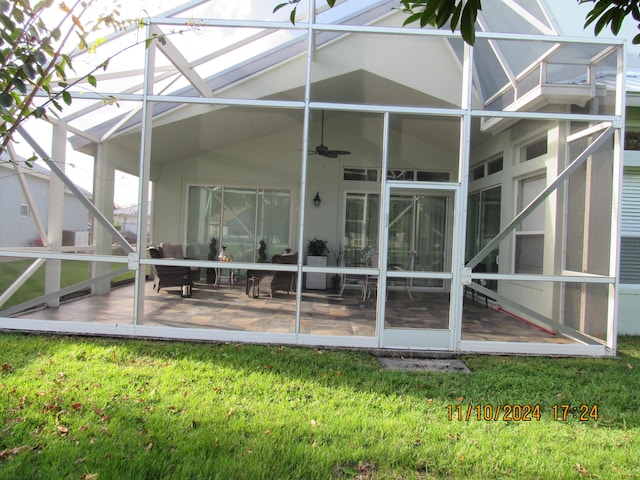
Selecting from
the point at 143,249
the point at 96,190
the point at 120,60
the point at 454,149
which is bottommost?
the point at 143,249

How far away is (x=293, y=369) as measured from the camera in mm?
4371

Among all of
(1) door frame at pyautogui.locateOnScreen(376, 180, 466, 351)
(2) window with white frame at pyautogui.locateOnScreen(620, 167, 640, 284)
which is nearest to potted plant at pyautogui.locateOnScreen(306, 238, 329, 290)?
(1) door frame at pyautogui.locateOnScreen(376, 180, 466, 351)

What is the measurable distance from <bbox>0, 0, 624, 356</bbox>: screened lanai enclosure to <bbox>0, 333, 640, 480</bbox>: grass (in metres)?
0.86

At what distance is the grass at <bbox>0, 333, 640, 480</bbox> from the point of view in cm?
264

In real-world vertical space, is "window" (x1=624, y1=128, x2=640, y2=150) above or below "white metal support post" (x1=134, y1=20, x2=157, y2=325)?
above

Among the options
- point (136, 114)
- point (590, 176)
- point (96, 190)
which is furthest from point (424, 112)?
point (96, 190)

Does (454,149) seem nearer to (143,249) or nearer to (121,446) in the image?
(143,249)

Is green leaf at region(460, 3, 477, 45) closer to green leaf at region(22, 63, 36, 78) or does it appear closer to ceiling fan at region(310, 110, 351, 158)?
green leaf at region(22, 63, 36, 78)

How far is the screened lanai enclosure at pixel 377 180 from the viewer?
529cm

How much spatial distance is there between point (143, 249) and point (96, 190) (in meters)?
2.16

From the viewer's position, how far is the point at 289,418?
325 cm

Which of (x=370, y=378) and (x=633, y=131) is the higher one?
(x=633, y=131)

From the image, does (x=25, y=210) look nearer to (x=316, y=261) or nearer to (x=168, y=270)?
(x=168, y=270)

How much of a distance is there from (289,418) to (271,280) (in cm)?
332
